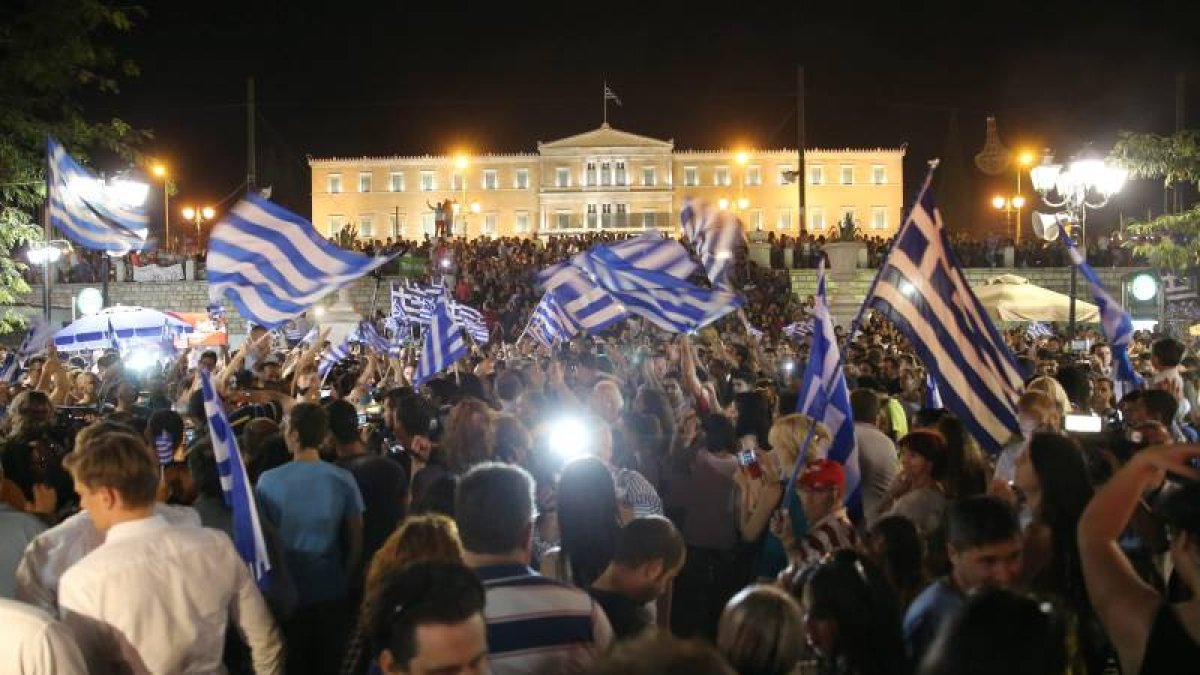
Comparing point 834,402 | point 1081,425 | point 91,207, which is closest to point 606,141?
point 91,207

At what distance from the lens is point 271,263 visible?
8.48 metres

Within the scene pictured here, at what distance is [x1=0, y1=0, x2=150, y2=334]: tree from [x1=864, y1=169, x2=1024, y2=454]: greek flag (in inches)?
394

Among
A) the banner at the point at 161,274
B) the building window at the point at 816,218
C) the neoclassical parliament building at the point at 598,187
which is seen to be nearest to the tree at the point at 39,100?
the banner at the point at 161,274

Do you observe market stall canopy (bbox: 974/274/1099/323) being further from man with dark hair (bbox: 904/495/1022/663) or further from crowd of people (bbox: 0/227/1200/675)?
man with dark hair (bbox: 904/495/1022/663)

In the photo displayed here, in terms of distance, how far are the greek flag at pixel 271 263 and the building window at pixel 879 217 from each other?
9701 centimetres

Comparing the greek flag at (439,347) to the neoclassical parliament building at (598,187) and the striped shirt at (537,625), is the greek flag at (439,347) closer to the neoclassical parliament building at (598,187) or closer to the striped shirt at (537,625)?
the striped shirt at (537,625)

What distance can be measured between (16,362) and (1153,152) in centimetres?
1503

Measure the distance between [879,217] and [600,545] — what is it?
A: 3984 inches

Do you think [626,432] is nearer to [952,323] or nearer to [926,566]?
[952,323]

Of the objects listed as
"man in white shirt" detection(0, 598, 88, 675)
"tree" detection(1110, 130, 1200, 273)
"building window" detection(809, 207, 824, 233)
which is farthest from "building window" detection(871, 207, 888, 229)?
"man in white shirt" detection(0, 598, 88, 675)

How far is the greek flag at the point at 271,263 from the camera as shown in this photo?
8312 millimetres

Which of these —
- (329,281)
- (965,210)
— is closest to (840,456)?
(329,281)

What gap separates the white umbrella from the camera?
667 inches

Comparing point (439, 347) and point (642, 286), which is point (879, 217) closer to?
point (642, 286)
